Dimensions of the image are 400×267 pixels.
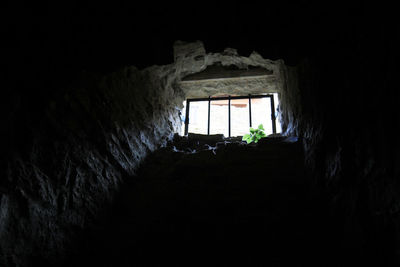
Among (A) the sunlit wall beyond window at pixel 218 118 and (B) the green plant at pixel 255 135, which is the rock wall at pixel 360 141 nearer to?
(B) the green plant at pixel 255 135

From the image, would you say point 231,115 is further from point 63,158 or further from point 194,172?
point 63,158

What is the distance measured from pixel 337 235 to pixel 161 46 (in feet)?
7.62

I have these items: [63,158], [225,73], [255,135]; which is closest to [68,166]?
[63,158]

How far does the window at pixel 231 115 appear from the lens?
17.3 feet

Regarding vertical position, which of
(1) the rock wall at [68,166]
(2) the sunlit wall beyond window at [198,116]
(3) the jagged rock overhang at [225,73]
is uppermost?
(3) the jagged rock overhang at [225,73]

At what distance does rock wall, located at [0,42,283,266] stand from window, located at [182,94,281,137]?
1.87 metres

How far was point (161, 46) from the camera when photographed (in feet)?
9.09

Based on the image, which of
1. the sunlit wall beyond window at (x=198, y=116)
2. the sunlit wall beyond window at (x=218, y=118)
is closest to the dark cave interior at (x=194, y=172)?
the sunlit wall beyond window at (x=198, y=116)

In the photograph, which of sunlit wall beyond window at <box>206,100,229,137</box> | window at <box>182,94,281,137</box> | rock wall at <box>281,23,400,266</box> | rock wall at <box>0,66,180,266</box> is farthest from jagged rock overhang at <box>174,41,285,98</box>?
rock wall at <box>281,23,400,266</box>

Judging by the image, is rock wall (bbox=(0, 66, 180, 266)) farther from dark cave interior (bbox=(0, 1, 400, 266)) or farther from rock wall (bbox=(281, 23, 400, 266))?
rock wall (bbox=(281, 23, 400, 266))

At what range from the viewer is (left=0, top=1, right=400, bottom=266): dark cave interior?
188cm

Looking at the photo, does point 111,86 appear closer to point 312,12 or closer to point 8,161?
point 8,161

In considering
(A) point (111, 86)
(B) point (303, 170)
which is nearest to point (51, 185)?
(A) point (111, 86)

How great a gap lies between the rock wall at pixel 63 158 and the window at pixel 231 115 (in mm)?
1871
